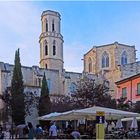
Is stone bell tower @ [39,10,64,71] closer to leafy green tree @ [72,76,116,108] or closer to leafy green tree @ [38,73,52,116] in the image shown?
leafy green tree @ [38,73,52,116]

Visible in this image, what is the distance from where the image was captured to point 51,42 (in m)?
87.0

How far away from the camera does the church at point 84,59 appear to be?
77.9 m

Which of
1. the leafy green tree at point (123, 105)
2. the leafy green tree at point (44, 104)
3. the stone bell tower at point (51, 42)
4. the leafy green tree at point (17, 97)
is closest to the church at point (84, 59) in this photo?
the stone bell tower at point (51, 42)

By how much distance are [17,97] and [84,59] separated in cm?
4237

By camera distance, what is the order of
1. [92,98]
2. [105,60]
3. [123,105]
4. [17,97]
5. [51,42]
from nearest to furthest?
[123,105] < [92,98] < [17,97] < [105,60] < [51,42]

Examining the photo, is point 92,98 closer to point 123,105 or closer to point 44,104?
point 123,105

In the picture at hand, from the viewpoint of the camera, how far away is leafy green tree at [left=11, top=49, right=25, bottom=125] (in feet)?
166

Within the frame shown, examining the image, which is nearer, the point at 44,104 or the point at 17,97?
the point at 17,97

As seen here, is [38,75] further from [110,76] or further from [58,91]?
[110,76]

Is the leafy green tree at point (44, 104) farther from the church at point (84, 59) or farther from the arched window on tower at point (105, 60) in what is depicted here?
the arched window on tower at point (105, 60)

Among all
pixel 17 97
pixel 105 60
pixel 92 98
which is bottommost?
pixel 17 97

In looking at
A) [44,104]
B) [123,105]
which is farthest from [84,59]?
[123,105]

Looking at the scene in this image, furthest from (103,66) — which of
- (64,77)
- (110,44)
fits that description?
(64,77)

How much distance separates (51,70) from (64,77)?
8.97ft
